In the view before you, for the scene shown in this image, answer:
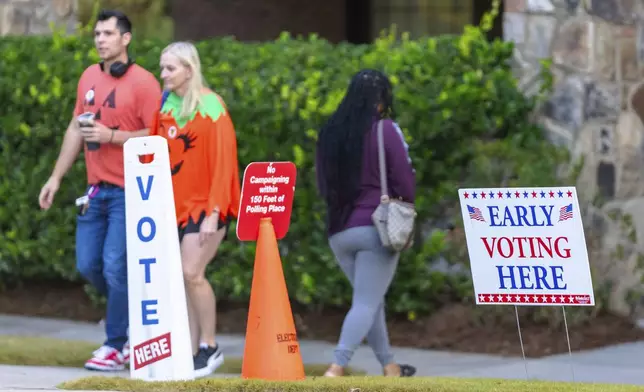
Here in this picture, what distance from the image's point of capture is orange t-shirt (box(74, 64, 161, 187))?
359 inches

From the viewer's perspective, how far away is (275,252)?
822 centimetres

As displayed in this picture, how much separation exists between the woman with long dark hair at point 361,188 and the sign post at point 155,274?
0.96m

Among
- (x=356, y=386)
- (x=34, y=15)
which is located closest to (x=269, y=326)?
(x=356, y=386)

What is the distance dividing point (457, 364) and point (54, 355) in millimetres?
2549

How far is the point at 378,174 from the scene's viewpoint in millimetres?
8539

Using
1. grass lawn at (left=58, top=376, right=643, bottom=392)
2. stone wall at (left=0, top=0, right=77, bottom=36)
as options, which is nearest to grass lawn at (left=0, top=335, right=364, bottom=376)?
grass lawn at (left=58, top=376, right=643, bottom=392)

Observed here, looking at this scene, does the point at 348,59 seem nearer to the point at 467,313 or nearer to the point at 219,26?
the point at 467,313

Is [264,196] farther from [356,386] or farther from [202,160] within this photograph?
[356,386]

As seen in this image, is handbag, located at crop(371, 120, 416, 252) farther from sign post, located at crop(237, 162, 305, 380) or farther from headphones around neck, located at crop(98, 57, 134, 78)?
headphones around neck, located at crop(98, 57, 134, 78)

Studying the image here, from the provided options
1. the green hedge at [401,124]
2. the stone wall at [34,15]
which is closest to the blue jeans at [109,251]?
the green hedge at [401,124]

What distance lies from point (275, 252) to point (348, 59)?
3082 millimetres

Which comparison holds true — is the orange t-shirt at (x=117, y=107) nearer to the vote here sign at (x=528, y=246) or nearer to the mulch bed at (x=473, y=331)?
the vote here sign at (x=528, y=246)

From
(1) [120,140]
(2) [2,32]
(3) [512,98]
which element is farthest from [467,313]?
(2) [2,32]

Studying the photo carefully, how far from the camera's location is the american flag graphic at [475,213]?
26.3ft
